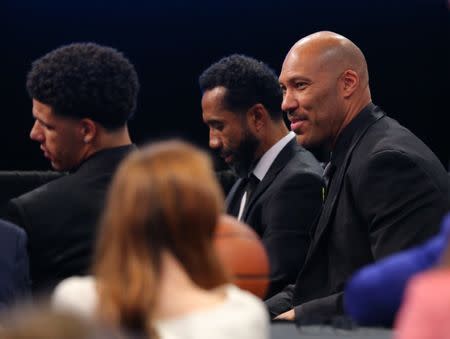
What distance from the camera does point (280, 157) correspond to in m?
3.37

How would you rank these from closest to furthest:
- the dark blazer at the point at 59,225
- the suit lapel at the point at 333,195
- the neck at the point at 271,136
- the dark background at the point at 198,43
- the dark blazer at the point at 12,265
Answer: the dark blazer at the point at 12,265 < the dark blazer at the point at 59,225 < the suit lapel at the point at 333,195 < the neck at the point at 271,136 < the dark background at the point at 198,43

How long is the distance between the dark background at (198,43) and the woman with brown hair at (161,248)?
349cm

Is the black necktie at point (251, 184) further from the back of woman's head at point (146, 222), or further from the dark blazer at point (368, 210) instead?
the back of woman's head at point (146, 222)

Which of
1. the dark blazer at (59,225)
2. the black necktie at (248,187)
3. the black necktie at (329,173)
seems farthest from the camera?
the black necktie at (248,187)

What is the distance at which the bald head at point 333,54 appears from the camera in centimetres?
312

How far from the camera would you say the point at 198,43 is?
4926 millimetres

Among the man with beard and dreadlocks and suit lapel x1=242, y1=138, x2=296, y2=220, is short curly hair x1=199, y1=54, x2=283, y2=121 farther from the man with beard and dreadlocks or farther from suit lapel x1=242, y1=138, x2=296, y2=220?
suit lapel x1=242, y1=138, x2=296, y2=220

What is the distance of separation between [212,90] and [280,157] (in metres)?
0.42

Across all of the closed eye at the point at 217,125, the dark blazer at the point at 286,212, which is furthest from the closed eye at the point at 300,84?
the closed eye at the point at 217,125

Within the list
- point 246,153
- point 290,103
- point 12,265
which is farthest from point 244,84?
point 12,265

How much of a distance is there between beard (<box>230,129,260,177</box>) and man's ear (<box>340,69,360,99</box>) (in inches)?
20.2

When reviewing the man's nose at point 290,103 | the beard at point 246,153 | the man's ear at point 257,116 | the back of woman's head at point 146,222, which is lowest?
the beard at point 246,153

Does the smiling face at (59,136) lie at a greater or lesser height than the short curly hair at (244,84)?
greater

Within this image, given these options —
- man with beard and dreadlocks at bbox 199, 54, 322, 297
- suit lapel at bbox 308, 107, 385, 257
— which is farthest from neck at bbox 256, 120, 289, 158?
suit lapel at bbox 308, 107, 385, 257
